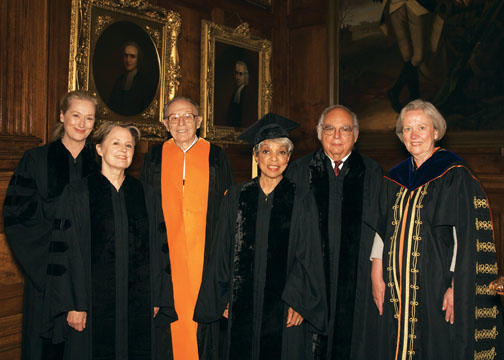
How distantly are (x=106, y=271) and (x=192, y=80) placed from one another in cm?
369

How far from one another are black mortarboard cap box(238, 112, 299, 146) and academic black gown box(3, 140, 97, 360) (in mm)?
1355

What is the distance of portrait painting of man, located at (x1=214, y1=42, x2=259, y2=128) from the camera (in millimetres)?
6422

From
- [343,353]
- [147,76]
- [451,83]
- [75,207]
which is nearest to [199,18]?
[147,76]

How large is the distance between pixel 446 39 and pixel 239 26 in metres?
2.81

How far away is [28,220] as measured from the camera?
10.5ft

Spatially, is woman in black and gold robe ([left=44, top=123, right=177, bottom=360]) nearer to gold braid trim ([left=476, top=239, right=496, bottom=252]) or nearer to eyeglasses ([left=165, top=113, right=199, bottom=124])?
eyeglasses ([left=165, top=113, right=199, bottom=124])

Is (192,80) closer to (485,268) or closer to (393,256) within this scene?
(393,256)

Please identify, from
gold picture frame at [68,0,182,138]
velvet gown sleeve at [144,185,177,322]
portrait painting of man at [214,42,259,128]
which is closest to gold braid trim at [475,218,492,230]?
velvet gown sleeve at [144,185,177,322]

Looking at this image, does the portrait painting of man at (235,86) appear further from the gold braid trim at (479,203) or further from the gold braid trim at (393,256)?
the gold braid trim at (479,203)

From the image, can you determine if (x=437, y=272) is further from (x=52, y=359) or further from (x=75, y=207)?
(x=52, y=359)

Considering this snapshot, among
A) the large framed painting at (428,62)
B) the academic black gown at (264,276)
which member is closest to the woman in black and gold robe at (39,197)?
the academic black gown at (264,276)

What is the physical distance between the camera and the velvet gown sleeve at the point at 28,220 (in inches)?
126

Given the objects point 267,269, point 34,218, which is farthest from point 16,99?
point 267,269

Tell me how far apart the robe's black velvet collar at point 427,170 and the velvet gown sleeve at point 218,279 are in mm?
1235
